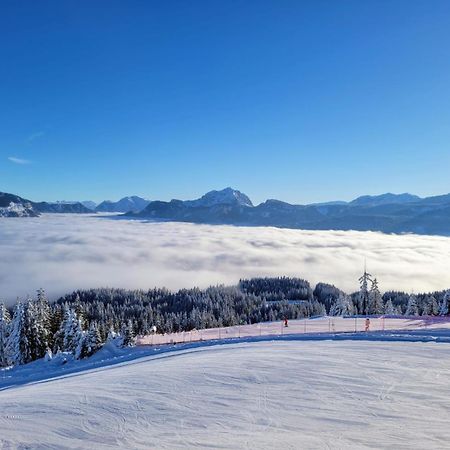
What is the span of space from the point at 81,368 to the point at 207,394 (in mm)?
13603

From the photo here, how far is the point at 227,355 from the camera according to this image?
18.3 m

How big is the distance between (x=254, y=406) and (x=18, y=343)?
4695 cm

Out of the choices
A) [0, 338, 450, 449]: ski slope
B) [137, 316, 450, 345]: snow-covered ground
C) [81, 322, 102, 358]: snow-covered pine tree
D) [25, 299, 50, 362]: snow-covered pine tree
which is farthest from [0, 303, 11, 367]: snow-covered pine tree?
[0, 338, 450, 449]: ski slope

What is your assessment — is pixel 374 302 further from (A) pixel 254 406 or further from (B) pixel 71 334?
(A) pixel 254 406

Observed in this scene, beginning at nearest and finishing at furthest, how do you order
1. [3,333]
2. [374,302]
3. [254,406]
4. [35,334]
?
[254,406], [35,334], [3,333], [374,302]

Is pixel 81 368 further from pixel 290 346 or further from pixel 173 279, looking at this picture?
pixel 173 279

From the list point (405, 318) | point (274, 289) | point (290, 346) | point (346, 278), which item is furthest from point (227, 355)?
point (346, 278)

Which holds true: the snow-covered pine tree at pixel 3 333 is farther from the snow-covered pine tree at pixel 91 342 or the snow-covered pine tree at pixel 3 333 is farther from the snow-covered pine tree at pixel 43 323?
the snow-covered pine tree at pixel 91 342

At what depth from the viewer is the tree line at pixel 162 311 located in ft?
158

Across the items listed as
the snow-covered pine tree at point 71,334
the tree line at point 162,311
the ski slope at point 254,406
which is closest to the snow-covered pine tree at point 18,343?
the tree line at point 162,311

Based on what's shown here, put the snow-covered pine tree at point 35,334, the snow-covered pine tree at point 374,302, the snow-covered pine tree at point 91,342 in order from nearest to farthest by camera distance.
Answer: the snow-covered pine tree at point 91,342, the snow-covered pine tree at point 35,334, the snow-covered pine tree at point 374,302

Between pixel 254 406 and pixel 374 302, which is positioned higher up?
pixel 254 406

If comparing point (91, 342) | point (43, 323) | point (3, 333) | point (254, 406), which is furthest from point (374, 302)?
point (254, 406)

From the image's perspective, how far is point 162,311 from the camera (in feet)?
375
